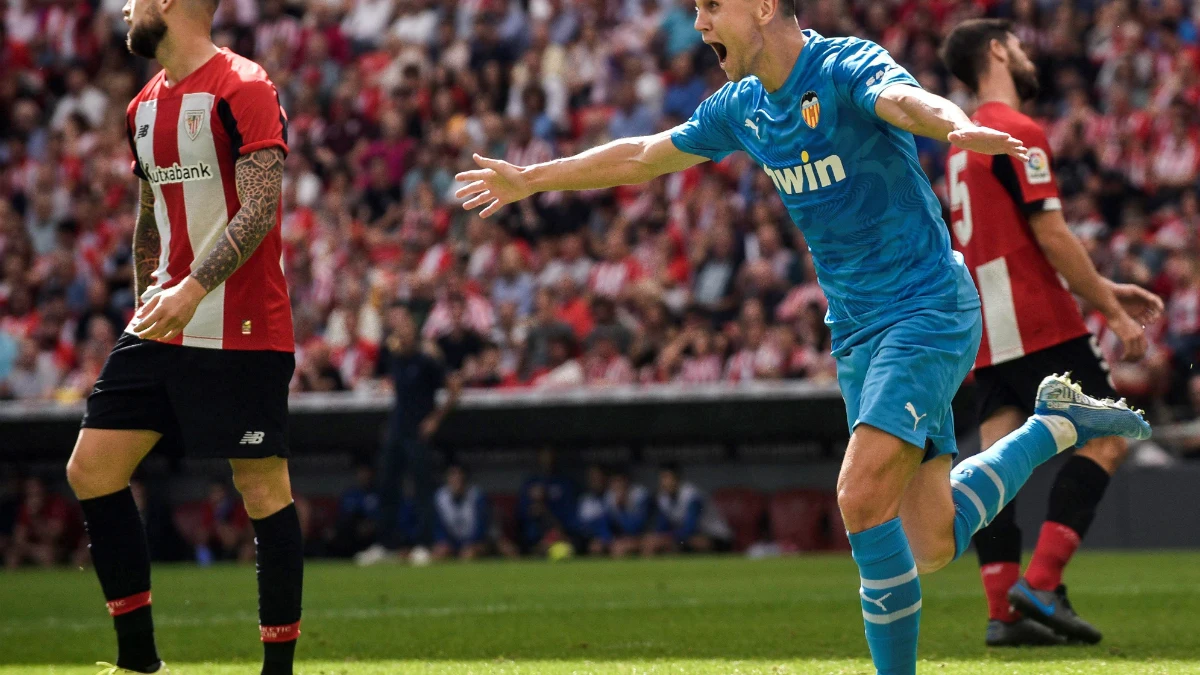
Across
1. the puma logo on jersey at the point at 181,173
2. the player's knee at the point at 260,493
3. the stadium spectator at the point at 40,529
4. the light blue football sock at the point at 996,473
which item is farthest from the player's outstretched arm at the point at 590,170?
the stadium spectator at the point at 40,529

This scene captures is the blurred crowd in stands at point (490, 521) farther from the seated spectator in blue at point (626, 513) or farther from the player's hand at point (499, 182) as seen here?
the player's hand at point (499, 182)

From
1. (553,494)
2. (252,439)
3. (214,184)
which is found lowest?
(553,494)

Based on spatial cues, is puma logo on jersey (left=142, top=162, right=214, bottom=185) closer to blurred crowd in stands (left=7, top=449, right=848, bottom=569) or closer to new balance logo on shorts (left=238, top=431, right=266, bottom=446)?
new balance logo on shorts (left=238, top=431, right=266, bottom=446)

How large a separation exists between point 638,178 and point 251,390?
4.92ft

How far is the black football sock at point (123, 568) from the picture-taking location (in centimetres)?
554

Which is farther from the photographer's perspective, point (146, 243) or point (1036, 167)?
point (1036, 167)

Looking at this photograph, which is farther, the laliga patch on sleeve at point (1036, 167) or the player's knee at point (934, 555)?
the laliga patch on sleeve at point (1036, 167)

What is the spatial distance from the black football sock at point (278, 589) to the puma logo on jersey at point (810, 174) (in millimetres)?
2018

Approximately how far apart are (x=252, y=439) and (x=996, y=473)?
8.18 ft

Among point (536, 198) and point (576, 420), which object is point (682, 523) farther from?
point (536, 198)

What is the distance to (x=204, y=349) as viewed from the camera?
5445 mm

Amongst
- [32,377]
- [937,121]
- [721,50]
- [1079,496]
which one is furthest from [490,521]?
[937,121]

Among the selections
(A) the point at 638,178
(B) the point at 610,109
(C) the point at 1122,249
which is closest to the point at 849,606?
(A) the point at 638,178

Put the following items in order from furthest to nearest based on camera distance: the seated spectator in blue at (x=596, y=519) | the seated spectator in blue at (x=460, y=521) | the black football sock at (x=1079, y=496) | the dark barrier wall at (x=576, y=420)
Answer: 1. the seated spectator in blue at (x=460, y=521)
2. the seated spectator in blue at (x=596, y=519)
3. the dark barrier wall at (x=576, y=420)
4. the black football sock at (x=1079, y=496)
